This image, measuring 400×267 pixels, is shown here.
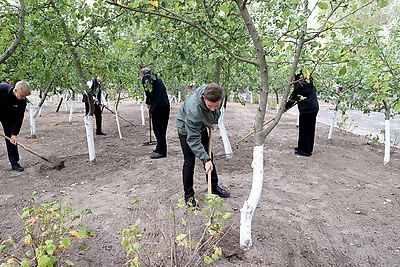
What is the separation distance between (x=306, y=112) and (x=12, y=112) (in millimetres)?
5186

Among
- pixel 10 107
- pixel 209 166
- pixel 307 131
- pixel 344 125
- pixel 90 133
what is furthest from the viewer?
pixel 344 125

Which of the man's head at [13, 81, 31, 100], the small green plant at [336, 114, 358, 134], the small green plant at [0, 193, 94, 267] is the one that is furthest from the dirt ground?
the small green plant at [336, 114, 358, 134]

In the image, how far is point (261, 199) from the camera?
11.5 feet

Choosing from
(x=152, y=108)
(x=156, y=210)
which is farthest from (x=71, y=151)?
(x=156, y=210)

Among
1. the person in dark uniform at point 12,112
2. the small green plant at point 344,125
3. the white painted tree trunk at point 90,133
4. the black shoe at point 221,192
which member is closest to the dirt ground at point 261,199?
the black shoe at point 221,192

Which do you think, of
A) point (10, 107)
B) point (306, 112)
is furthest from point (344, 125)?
point (10, 107)

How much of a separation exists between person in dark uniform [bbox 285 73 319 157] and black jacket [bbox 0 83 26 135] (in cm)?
460

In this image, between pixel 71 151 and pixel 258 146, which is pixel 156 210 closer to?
pixel 258 146

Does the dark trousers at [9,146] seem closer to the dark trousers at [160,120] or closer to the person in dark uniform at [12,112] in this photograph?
the person in dark uniform at [12,112]

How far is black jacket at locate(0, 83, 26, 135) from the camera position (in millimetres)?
4531

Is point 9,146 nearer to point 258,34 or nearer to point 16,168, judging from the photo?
point 16,168

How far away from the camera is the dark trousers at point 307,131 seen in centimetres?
537

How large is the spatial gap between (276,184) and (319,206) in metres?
0.77

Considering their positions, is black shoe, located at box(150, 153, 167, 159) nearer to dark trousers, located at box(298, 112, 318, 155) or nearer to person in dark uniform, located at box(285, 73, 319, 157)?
person in dark uniform, located at box(285, 73, 319, 157)
